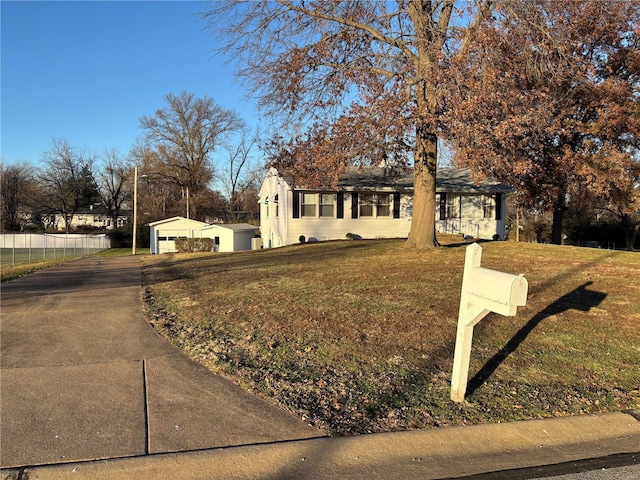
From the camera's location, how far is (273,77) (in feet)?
46.4

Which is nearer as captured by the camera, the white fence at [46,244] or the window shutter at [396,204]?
the window shutter at [396,204]

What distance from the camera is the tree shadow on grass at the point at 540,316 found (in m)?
→ 4.51

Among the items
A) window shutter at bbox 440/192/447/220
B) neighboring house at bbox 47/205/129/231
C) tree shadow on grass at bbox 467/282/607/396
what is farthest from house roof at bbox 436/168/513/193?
neighboring house at bbox 47/205/129/231

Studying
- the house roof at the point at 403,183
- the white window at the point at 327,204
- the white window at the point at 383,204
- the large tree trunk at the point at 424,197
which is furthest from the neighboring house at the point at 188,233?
the large tree trunk at the point at 424,197

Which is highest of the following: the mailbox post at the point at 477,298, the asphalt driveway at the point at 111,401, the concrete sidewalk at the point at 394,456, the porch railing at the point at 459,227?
the porch railing at the point at 459,227

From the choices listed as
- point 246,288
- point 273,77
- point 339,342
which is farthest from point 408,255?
point 339,342

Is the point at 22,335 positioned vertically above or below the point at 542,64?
below

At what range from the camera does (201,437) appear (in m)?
3.35

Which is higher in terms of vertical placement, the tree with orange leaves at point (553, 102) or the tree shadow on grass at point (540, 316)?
the tree with orange leaves at point (553, 102)

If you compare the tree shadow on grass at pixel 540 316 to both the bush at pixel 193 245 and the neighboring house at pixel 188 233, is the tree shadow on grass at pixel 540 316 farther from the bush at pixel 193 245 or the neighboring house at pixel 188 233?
the neighboring house at pixel 188 233

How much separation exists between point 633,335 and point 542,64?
9350 millimetres

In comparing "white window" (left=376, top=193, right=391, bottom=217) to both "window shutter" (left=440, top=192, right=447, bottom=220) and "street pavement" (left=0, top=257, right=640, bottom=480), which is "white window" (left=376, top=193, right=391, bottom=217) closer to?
"window shutter" (left=440, top=192, right=447, bottom=220)

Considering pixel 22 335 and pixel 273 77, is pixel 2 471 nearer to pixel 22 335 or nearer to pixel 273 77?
pixel 22 335

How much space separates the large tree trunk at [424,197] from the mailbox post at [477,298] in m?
10.3
